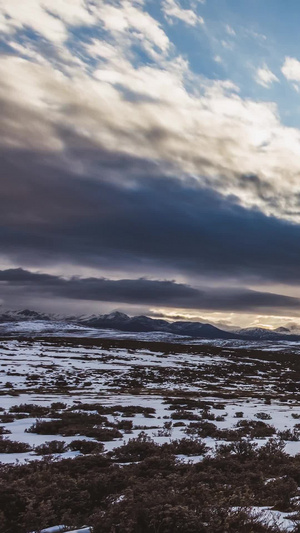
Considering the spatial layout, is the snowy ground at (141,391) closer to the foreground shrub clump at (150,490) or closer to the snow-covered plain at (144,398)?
the snow-covered plain at (144,398)

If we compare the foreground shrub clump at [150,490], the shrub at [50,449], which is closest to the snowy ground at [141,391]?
the shrub at [50,449]

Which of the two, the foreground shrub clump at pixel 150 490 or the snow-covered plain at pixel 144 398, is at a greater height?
the foreground shrub clump at pixel 150 490

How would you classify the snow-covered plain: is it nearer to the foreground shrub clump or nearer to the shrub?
the shrub

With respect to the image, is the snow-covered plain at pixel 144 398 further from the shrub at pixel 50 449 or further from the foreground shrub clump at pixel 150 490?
the foreground shrub clump at pixel 150 490

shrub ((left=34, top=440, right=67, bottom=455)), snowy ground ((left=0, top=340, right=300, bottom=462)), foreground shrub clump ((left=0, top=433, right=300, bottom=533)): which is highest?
foreground shrub clump ((left=0, top=433, right=300, bottom=533))

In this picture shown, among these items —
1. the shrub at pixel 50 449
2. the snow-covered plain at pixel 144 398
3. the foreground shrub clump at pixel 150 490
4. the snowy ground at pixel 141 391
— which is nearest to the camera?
the foreground shrub clump at pixel 150 490

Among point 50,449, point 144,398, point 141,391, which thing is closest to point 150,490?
point 50,449

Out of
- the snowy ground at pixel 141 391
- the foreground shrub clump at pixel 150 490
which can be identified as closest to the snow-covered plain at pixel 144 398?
the snowy ground at pixel 141 391

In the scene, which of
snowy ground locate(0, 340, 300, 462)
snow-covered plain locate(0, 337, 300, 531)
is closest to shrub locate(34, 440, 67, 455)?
snow-covered plain locate(0, 337, 300, 531)

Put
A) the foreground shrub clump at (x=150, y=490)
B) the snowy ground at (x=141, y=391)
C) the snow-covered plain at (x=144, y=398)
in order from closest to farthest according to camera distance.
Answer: the foreground shrub clump at (x=150, y=490)
the snow-covered plain at (x=144, y=398)
the snowy ground at (x=141, y=391)

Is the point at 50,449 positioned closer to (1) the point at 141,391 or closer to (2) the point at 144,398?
(2) the point at 144,398

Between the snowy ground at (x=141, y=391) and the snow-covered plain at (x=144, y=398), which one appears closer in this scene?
the snow-covered plain at (x=144, y=398)

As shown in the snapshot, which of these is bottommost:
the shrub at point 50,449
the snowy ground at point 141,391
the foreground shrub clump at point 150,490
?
the snowy ground at point 141,391

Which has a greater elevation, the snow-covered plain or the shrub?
the shrub
